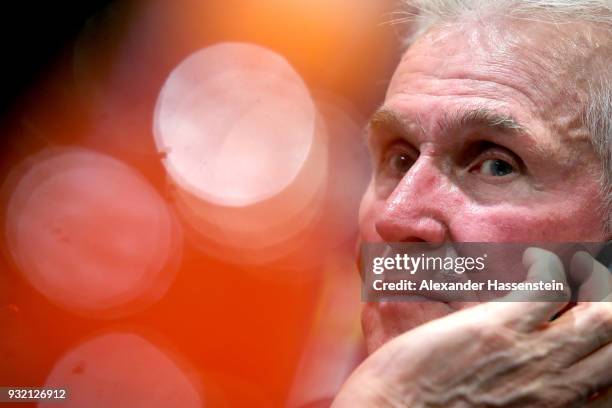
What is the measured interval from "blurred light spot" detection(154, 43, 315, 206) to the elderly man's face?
0.52 metres

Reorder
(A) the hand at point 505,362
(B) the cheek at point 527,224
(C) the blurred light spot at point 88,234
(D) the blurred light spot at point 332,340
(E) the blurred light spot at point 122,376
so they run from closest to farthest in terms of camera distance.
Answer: (A) the hand at point 505,362 → (B) the cheek at point 527,224 → (E) the blurred light spot at point 122,376 → (C) the blurred light spot at point 88,234 → (D) the blurred light spot at point 332,340

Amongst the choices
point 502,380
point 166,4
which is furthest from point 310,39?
point 502,380

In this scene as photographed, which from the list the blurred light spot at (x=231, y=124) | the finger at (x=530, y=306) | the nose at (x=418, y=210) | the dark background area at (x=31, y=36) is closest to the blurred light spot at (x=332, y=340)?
the blurred light spot at (x=231, y=124)

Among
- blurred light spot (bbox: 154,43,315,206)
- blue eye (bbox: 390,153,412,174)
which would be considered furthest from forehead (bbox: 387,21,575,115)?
blurred light spot (bbox: 154,43,315,206)

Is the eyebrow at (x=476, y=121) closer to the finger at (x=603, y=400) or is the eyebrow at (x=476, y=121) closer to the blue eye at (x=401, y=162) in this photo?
the blue eye at (x=401, y=162)

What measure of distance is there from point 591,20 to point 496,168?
0.28 meters

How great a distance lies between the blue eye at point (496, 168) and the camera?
0.95 metres

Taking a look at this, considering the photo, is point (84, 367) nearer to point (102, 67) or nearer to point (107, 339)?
point (107, 339)

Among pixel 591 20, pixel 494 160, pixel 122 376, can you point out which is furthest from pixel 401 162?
pixel 122 376

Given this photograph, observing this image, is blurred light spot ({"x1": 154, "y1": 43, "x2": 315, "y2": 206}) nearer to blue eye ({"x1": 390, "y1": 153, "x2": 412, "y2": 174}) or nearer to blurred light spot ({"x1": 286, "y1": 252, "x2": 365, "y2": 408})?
blurred light spot ({"x1": 286, "y1": 252, "x2": 365, "y2": 408})

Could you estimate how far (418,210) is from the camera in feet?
3.07

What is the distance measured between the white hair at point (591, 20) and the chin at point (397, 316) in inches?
10.8

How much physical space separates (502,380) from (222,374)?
654 mm

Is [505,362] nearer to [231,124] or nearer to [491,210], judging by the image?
[491,210]
